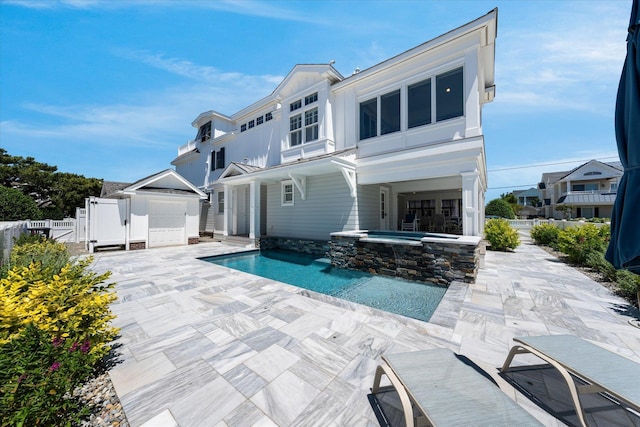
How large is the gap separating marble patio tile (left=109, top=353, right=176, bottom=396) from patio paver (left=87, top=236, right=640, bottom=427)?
11mm

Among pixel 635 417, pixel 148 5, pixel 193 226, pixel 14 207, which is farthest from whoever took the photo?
pixel 14 207

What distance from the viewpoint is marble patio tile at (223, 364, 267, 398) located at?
2.25 m

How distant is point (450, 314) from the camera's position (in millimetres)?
3852

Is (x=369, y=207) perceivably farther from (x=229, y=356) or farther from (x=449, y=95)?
(x=229, y=356)

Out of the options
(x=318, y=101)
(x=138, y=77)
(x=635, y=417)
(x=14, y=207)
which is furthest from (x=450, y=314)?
(x=14, y=207)

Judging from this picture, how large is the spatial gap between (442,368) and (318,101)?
10556 millimetres

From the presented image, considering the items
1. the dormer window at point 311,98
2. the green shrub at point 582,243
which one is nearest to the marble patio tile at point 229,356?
the dormer window at point 311,98

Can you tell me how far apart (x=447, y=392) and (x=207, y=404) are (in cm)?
205

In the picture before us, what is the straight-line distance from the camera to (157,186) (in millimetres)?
12016

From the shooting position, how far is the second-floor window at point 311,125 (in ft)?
34.7

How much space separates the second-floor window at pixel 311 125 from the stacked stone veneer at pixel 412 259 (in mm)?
5112

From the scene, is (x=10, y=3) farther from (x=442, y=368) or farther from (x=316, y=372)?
(x=442, y=368)

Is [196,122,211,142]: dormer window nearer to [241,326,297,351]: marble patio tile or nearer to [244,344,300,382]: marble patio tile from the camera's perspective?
[241,326,297,351]: marble patio tile

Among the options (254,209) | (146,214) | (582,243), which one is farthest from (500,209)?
(146,214)
